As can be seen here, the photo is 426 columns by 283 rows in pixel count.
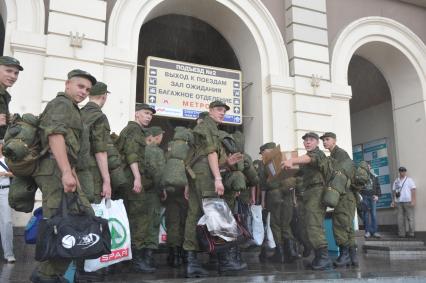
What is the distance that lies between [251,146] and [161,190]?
13.8 feet

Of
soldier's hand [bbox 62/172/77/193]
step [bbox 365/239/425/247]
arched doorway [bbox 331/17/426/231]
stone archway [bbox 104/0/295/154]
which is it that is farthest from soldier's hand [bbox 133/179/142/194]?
arched doorway [bbox 331/17/426/231]

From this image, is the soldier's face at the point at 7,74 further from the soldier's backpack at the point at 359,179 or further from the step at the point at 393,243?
the step at the point at 393,243

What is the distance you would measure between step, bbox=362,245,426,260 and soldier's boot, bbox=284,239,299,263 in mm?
2126

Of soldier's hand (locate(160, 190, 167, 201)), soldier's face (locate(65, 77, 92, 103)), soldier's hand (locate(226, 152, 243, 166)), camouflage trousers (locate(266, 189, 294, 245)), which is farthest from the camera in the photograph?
camouflage trousers (locate(266, 189, 294, 245))

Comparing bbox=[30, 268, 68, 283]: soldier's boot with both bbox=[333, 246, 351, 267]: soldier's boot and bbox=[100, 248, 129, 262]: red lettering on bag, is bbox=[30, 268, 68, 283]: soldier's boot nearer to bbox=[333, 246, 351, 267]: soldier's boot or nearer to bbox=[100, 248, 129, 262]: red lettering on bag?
bbox=[100, 248, 129, 262]: red lettering on bag

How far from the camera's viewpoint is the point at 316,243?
562cm

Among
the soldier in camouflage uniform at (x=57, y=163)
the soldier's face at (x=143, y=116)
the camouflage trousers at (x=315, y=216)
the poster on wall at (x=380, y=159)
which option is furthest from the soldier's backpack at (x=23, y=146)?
the poster on wall at (x=380, y=159)

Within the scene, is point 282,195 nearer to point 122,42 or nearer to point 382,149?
point 122,42

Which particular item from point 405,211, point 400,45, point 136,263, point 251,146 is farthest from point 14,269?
point 400,45

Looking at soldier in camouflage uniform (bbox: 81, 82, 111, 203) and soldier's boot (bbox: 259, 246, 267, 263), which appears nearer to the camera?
soldier in camouflage uniform (bbox: 81, 82, 111, 203)

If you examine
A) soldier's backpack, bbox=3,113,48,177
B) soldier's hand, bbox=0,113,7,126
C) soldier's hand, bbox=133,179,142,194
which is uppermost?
soldier's hand, bbox=0,113,7,126

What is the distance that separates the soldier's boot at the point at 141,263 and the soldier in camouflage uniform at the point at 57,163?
1.89 m

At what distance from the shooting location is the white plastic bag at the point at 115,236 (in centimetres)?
445

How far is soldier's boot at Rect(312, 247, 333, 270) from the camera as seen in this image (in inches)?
218
